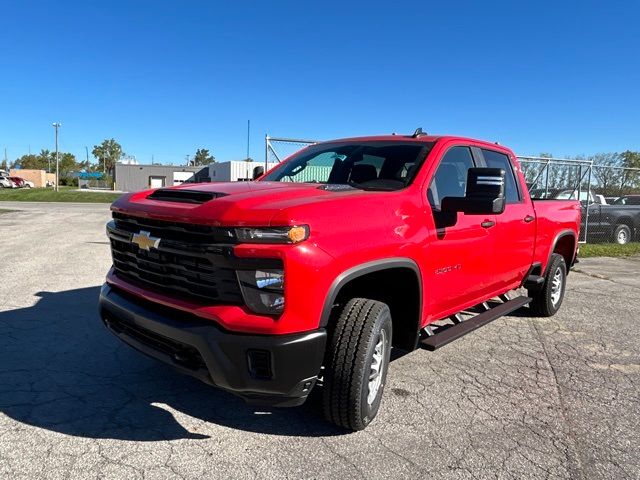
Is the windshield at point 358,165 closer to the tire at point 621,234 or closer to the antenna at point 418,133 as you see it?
the antenna at point 418,133

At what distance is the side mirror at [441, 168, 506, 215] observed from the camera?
3.26 meters

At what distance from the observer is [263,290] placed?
252 centimetres

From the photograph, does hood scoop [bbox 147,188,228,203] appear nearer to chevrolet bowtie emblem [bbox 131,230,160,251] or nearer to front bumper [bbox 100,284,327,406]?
chevrolet bowtie emblem [bbox 131,230,160,251]

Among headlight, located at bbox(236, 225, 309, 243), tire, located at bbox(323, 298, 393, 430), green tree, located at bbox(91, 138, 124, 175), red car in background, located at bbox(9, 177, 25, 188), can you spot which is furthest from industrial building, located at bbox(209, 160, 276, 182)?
green tree, located at bbox(91, 138, 124, 175)

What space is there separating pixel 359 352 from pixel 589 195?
496 inches

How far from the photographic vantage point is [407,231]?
3189mm

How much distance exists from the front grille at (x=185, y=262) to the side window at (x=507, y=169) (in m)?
3.00

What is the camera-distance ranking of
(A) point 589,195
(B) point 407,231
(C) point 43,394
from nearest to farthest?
1. (B) point 407,231
2. (C) point 43,394
3. (A) point 589,195

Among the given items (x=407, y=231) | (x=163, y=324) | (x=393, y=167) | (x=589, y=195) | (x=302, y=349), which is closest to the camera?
(x=302, y=349)

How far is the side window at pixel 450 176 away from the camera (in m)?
3.64

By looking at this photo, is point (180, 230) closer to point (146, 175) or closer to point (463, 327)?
point (463, 327)

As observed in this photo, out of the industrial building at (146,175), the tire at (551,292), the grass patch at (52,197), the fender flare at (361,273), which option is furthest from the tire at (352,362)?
the industrial building at (146,175)

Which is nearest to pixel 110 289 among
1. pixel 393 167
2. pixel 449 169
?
pixel 393 167

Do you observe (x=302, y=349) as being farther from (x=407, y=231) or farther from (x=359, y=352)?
(x=407, y=231)
